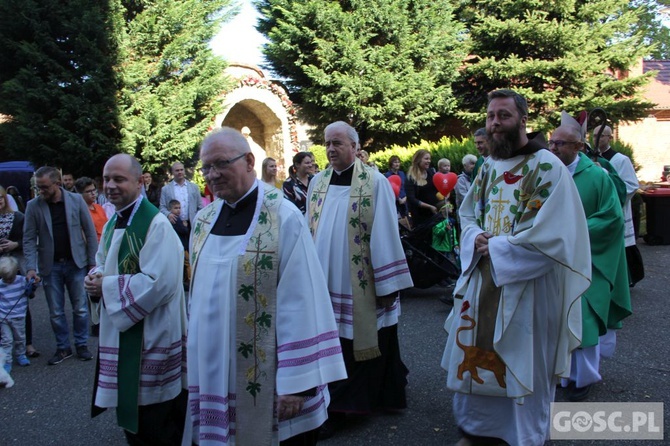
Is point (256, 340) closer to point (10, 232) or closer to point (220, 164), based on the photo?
point (220, 164)

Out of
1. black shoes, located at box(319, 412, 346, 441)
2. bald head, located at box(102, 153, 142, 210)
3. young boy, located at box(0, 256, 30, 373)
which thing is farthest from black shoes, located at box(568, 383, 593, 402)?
young boy, located at box(0, 256, 30, 373)

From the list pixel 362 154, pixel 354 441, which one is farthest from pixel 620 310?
pixel 362 154

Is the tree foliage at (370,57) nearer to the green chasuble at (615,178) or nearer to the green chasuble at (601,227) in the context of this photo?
the green chasuble at (615,178)

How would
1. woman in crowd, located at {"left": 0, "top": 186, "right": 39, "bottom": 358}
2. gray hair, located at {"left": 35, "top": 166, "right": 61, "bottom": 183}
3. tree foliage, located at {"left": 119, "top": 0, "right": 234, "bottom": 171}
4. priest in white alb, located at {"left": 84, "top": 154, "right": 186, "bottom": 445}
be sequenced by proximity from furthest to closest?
tree foliage, located at {"left": 119, "top": 0, "right": 234, "bottom": 171} < woman in crowd, located at {"left": 0, "top": 186, "right": 39, "bottom": 358} < gray hair, located at {"left": 35, "top": 166, "right": 61, "bottom": 183} < priest in white alb, located at {"left": 84, "top": 154, "right": 186, "bottom": 445}

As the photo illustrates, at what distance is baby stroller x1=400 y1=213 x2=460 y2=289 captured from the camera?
7.79 metres

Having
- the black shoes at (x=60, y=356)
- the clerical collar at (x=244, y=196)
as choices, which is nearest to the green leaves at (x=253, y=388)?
the clerical collar at (x=244, y=196)

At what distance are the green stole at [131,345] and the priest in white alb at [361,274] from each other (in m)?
1.44

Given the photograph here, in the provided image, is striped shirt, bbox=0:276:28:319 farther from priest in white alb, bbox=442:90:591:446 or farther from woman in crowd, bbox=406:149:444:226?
woman in crowd, bbox=406:149:444:226

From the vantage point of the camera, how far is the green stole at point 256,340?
8.02 feet

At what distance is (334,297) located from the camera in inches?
163

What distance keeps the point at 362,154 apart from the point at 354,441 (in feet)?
17.7

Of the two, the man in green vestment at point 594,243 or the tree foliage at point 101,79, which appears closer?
the man in green vestment at point 594,243

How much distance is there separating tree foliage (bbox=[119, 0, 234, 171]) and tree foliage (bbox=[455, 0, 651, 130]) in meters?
9.51

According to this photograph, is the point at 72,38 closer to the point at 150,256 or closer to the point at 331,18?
the point at 331,18
